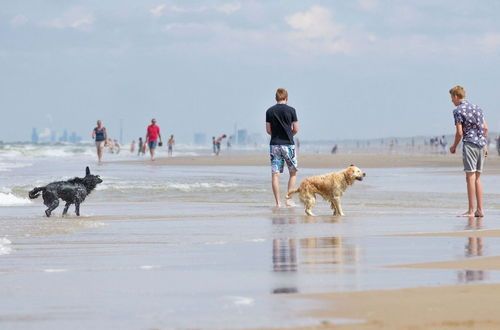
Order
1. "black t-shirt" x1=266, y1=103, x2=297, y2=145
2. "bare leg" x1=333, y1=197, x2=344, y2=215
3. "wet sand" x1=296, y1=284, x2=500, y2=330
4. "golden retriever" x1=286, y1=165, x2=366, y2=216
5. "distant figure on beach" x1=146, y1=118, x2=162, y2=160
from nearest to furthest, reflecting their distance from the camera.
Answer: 1. "wet sand" x1=296, y1=284, x2=500, y2=330
2. "bare leg" x1=333, y1=197, x2=344, y2=215
3. "golden retriever" x1=286, y1=165, x2=366, y2=216
4. "black t-shirt" x1=266, y1=103, x2=297, y2=145
5. "distant figure on beach" x1=146, y1=118, x2=162, y2=160

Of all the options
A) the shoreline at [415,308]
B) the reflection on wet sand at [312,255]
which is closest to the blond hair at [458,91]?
the reflection on wet sand at [312,255]

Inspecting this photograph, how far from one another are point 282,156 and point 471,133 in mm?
3297

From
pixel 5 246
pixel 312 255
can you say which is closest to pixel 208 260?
pixel 312 255

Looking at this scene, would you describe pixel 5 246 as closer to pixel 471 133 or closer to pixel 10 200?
pixel 471 133

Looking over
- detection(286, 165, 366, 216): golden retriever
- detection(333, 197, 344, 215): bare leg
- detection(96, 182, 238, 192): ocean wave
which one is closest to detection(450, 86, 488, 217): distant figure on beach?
detection(286, 165, 366, 216): golden retriever

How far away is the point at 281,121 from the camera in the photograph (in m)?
14.5

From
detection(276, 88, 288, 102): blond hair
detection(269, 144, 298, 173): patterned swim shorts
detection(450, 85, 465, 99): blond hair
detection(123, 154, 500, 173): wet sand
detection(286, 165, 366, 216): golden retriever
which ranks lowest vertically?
detection(123, 154, 500, 173): wet sand

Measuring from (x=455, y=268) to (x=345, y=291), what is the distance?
1.32m

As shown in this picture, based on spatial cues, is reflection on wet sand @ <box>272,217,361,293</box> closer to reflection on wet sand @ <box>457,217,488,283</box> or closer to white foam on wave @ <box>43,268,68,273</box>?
reflection on wet sand @ <box>457,217,488,283</box>

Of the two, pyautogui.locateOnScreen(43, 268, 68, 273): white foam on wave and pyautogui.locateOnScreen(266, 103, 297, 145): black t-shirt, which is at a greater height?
pyautogui.locateOnScreen(266, 103, 297, 145): black t-shirt

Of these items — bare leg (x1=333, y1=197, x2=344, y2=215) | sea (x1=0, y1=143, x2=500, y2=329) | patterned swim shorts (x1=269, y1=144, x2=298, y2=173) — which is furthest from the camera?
patterned swim shorts (x1=269, y1=144, x2=298, y2=173)

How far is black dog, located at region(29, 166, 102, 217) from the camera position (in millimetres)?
12125

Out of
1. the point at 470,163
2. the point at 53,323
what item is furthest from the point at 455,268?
the point at 470,163

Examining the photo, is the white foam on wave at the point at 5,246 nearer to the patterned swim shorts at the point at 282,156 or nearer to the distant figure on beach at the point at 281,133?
the distant figure on beach at the point at 281,133
